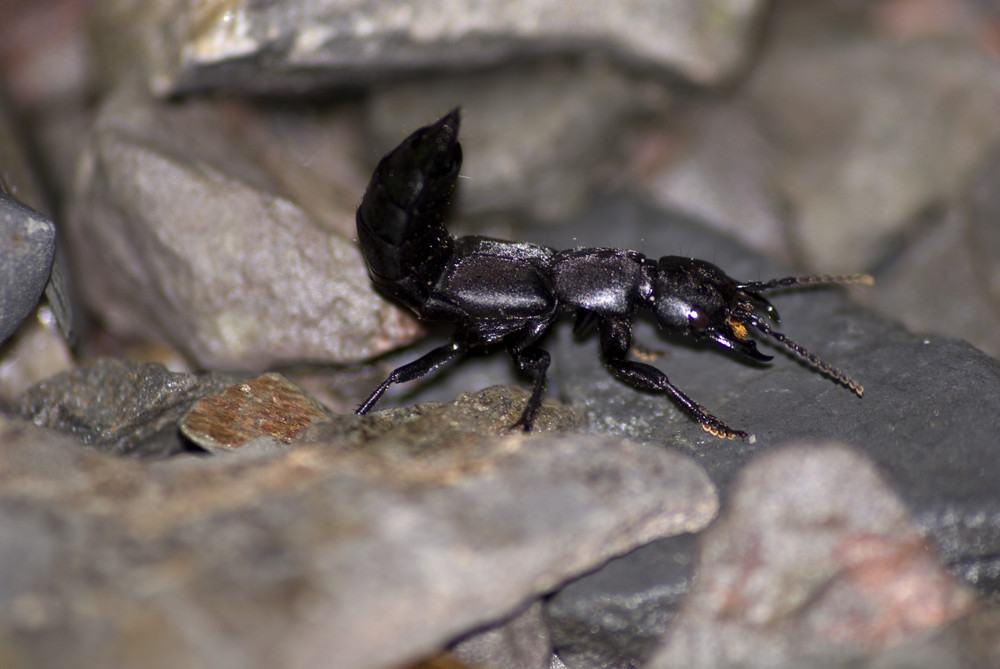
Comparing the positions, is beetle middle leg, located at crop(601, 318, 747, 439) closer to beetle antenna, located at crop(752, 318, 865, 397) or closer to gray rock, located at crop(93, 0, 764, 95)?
beetle antenna, located at crop(752, 318, 865, 397)

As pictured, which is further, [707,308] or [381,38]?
[381,38]

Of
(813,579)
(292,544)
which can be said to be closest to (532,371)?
(813,579)

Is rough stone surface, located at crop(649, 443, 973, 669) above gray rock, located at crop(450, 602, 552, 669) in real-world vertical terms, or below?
above

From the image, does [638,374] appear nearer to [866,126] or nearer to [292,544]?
[292,544]

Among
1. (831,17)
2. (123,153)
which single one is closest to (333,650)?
(123,153)

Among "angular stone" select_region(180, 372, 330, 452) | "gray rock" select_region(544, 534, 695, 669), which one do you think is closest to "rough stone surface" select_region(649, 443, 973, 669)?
"gray rock" select_region(544, 534, 695, 669)

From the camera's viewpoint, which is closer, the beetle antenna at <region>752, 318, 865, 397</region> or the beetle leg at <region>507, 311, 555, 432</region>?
the beetle antenna at <region>752, 318, 865, 397</region>
